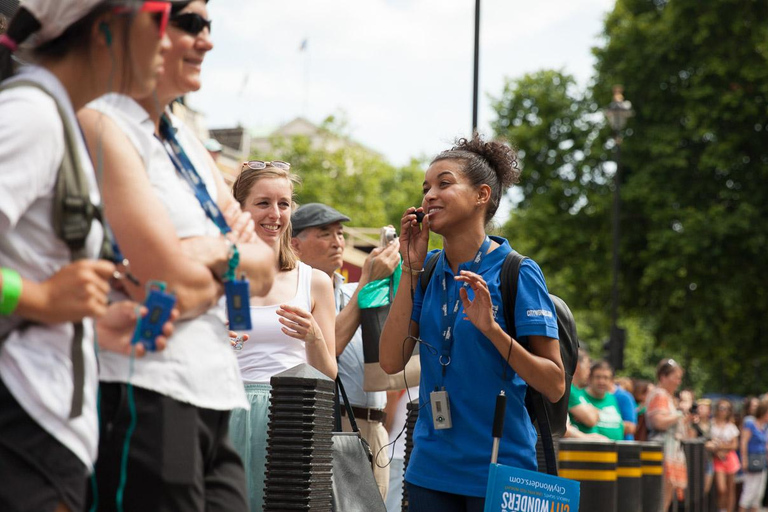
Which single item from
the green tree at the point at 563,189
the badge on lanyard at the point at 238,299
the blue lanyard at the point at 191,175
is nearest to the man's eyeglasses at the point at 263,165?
the blue lanyard at the point at 191,175

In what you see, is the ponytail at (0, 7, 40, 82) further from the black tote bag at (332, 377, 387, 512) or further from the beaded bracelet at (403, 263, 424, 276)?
the black tote bag at (332, 377, 387, 512)

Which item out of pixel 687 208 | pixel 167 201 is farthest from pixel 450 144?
pixel 687 208

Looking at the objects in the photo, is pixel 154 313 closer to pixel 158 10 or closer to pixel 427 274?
pixel 158 10

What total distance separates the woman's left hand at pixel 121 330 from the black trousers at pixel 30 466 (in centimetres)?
30

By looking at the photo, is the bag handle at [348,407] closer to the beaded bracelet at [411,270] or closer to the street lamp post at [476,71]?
the beaded bracelet at [411,270]

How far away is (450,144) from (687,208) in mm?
23508

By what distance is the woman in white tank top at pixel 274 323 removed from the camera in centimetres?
496

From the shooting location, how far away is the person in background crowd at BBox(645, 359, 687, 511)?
14375 millimetres

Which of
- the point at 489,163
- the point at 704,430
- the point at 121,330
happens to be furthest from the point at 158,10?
the point at 704,430

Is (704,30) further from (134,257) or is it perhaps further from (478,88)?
(134,257)

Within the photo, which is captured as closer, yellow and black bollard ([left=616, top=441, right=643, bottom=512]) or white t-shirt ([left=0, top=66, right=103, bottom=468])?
white t-shirt ([left=0, top=66, right=103, bottom=468])

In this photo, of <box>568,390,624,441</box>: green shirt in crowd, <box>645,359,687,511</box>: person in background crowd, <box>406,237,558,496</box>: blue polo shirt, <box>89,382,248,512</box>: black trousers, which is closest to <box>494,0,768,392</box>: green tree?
<box>645,359,687,511</box>: person in background crowd

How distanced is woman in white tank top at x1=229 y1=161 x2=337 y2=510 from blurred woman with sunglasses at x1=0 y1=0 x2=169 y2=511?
240 cm

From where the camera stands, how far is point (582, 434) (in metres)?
11.1
